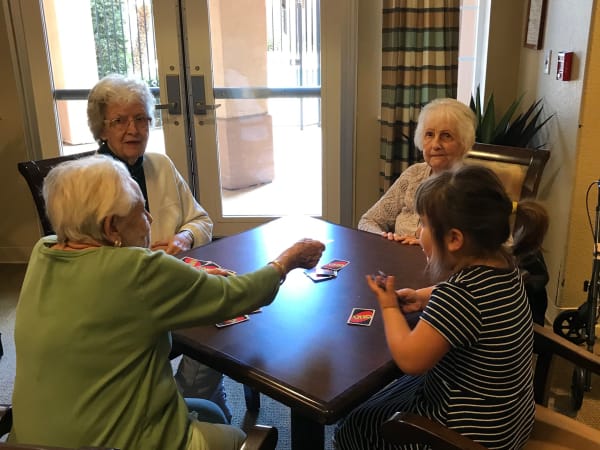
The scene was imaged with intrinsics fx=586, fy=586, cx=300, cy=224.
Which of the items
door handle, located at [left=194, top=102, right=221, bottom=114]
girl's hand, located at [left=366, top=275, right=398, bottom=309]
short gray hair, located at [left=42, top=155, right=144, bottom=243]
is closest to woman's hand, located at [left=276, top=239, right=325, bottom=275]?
girl's hand, located at [left=366, top=275, right=398, bottom=309]

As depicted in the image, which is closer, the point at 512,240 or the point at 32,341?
the point at 32,341

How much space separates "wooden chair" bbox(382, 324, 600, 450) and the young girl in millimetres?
49

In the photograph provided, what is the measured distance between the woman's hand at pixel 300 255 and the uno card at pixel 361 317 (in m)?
0.18

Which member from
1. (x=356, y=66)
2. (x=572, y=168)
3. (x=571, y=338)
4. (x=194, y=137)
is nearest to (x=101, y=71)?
(x=194, y=137)

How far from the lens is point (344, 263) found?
1.87 m

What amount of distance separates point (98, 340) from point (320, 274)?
78 cm

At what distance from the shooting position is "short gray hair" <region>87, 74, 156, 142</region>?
210cm

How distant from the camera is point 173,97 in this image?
3.83 meters

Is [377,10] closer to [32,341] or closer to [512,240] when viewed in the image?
[512,240]

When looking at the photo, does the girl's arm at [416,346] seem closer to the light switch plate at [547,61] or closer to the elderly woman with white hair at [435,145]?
the elderly woman with white hair at [435,145]

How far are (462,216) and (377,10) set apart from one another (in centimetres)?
283

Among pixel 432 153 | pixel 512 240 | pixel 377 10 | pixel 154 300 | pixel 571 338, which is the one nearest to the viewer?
pixel 154 300

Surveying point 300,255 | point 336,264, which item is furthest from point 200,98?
point 300,255

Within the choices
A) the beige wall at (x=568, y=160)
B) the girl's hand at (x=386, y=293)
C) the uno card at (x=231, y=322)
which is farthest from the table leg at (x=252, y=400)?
the beige wall at (x=568, y=160)
